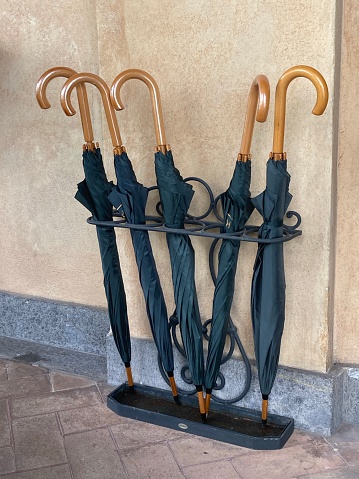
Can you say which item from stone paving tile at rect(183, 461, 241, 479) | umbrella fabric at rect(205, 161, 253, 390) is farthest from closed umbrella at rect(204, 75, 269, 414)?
stone paving tile at rect(183, 461, 241, 479)

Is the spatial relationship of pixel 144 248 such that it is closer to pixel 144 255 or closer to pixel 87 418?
pixel 144 255

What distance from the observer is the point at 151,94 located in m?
2.16

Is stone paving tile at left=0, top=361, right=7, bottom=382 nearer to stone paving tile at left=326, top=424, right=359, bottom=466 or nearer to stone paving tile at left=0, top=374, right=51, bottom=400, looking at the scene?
stone paving tile at left=0, top=374, right=51, bottom=400

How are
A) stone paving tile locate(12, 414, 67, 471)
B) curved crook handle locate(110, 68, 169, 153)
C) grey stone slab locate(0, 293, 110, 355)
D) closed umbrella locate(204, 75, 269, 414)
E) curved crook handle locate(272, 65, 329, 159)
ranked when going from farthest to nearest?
grey stone slab locate(0, 293, 110, 355) < stone paving tile locate(12, 414, 67, 471) < curved crook handle locate(110, 68, 169, 153) < closed umbrella locate(204, 75, 269, 414) < curved crook handle locate(272, 65, 329, 159)

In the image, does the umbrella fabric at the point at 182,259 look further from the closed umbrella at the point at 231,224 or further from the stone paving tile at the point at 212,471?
the stone paving tile at the point at 212,471

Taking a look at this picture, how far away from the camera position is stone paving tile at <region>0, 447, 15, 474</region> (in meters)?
2.19

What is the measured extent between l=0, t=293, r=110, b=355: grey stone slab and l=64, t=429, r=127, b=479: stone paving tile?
0.68 m

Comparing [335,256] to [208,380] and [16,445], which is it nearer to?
[208,380]

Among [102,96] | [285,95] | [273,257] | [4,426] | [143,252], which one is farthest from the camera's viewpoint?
[4,426]

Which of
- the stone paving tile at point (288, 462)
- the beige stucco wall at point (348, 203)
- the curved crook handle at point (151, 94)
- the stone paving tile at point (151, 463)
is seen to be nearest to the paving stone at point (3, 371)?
the stone paving tile at point (151, 463)

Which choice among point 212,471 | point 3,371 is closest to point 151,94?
point 212,471

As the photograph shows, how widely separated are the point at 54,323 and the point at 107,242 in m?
0.88

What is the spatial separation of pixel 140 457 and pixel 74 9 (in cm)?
183

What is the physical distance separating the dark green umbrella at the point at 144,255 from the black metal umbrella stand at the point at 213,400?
54mm
